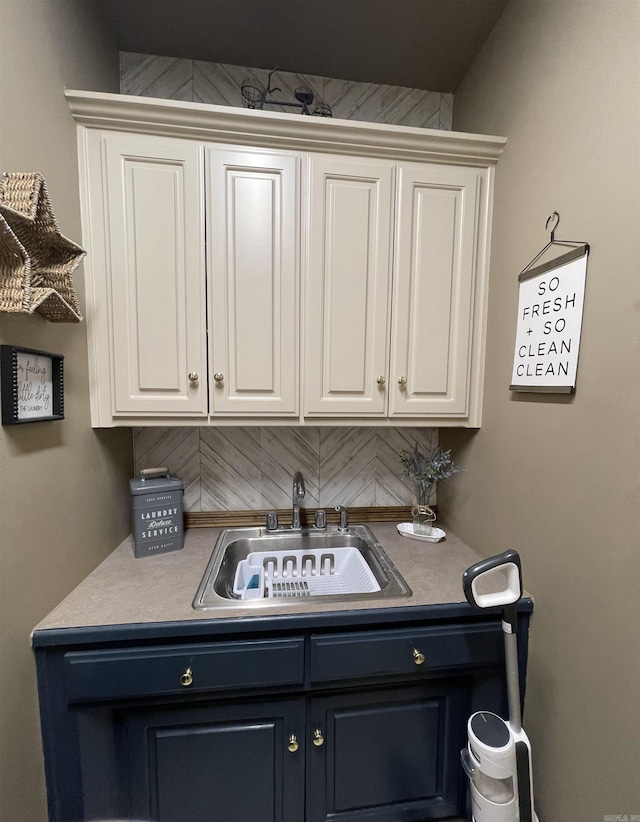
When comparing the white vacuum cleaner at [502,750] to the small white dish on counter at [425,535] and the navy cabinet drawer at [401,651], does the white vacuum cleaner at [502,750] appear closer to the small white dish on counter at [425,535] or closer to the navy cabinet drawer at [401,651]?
the navy cabinet drawer at [401,651]

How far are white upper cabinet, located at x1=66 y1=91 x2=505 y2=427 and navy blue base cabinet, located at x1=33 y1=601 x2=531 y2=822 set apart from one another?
660 millimetres

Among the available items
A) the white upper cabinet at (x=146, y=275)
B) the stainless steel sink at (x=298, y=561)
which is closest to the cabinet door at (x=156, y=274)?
the white upper cabinet at (x=146, y=275)

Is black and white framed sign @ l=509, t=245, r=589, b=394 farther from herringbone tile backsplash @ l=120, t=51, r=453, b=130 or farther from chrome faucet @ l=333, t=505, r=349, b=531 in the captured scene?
herringbone tile backsplash @ l=120, t=51, r=453, b=130

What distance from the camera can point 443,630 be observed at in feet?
3.32

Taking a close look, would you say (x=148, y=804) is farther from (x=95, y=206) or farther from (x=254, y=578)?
(x=95, y=206)

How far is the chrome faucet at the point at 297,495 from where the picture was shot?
1403 millimetres

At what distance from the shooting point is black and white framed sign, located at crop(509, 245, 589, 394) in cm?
89

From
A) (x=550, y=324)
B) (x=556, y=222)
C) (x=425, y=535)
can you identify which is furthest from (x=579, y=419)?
(x=425, y=535)

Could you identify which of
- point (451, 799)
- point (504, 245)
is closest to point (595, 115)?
point (504, 245)

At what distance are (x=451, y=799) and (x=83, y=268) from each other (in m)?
2.02

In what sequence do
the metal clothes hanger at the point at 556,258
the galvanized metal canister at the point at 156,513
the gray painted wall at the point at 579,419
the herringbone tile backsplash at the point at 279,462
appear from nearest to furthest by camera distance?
the gray painted wall at the point at 579,419 < the metal clothes hanger at the point at 556,258 < the galvanized metal canister at the point at 156,513 < the herringbone tile backsplash at the point at 279,462

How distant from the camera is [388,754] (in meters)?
1.05

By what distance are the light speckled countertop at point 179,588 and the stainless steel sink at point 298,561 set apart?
8 centimetres

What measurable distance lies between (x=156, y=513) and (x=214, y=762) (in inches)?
29.5
